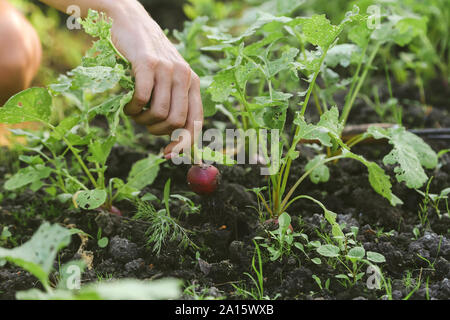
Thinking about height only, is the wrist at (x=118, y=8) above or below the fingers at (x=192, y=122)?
above

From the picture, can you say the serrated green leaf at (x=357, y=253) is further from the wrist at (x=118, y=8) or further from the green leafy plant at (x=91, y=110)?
the wrist at (x=118, y=8)

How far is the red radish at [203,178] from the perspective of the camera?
149 cm

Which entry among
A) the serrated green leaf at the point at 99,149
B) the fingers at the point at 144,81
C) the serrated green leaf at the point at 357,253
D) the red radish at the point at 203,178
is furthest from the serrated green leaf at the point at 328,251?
the serrated green leaf at the point at 99,149

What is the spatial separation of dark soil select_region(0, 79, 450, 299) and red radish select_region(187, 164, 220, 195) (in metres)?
0.09

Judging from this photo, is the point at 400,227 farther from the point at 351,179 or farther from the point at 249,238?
the point at 249,238

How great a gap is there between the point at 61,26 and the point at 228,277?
315 cm

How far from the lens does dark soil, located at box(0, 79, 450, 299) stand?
1295 mm

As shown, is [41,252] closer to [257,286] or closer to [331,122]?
[257,286]

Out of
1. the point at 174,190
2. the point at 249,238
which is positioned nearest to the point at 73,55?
the point at 174,190

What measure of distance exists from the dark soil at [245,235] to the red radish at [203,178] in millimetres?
94

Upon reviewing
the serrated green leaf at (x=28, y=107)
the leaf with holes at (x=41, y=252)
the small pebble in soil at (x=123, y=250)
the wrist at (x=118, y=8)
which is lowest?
the small pebble in soil at (x=123, y=250)

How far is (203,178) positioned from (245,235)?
0.24 m

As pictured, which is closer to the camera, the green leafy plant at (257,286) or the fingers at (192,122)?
the green leafy plant at (257,286)
